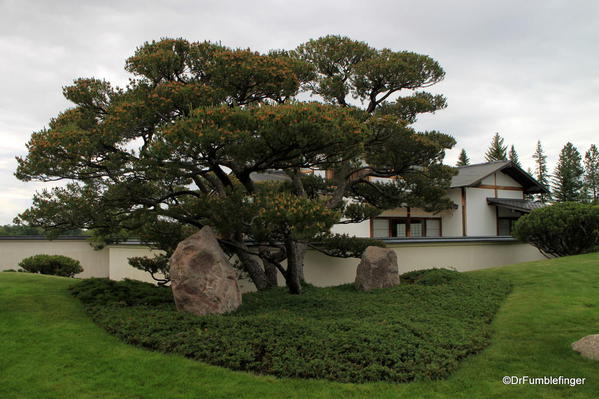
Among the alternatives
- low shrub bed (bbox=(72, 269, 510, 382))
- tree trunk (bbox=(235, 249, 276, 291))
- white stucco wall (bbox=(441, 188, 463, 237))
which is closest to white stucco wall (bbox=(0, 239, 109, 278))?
low shrub bed (bbox=(72, 269, 510, 382))

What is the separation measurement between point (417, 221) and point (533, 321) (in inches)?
645

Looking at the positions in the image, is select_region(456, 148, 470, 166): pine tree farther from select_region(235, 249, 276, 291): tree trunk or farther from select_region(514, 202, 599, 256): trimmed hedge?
select_region(235, 249, 276, 291): tree trunk

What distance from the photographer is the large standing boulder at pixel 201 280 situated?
7379mm

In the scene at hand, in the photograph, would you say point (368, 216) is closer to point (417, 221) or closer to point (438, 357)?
point (438, 357)

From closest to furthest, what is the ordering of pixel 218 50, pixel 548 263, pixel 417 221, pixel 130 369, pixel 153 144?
pixel 130 369
pixel 153 144
pixel 218 50
pixel 548 263
pixel 417 221

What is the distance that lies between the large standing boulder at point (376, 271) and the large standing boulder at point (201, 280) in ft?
11.5

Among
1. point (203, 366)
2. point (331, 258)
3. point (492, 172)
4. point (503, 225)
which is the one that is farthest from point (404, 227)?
point (203, 366)

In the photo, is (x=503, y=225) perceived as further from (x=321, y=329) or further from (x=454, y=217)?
(x=321, y=329)

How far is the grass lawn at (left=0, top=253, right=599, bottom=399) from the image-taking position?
475 cm

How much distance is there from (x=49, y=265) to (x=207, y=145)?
38.9 feet

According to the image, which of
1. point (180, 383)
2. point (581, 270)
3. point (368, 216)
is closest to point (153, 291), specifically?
point (180, 383)

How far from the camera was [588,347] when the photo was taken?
5.61 metres

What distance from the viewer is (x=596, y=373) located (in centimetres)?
509

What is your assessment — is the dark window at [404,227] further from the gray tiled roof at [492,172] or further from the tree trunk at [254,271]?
the tree trunk at [254,271]
